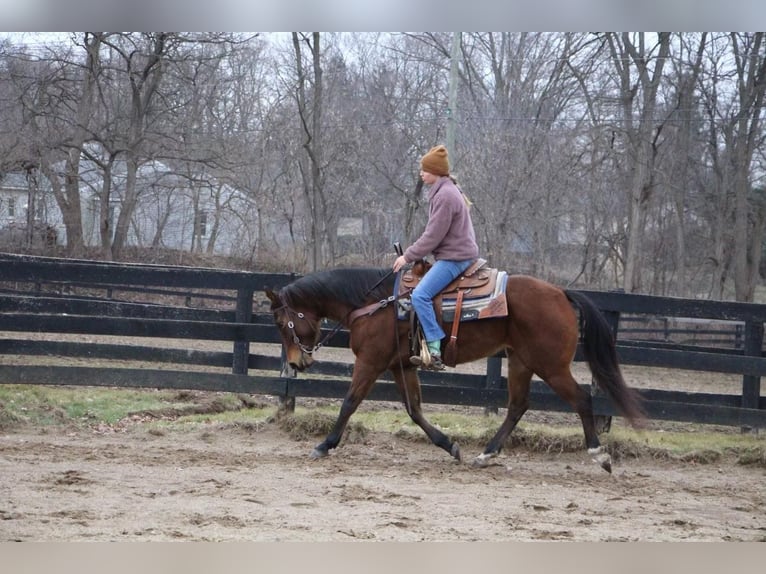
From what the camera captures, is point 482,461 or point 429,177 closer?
point 429,177

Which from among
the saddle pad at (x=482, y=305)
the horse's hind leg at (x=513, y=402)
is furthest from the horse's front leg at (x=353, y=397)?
the horse's hind leg at (x=513, y=402)

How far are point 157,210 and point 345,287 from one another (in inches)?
731

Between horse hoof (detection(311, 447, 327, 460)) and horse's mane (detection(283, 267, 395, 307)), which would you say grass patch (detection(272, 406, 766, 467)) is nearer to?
horse hoof (detection(311, 447, 327, 460))

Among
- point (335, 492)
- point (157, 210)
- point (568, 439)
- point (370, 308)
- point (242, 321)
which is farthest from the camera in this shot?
point (157, 210)

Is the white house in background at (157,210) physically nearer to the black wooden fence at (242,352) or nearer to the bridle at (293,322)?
the black wooden fence at (242,352)

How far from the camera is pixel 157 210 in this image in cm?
2461

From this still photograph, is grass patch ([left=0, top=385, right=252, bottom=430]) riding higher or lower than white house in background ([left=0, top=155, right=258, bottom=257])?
lower

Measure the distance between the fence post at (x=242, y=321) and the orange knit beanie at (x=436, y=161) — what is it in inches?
93.5

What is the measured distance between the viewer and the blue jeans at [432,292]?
6691 millimetres

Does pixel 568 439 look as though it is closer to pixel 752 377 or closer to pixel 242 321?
pixel 752 377

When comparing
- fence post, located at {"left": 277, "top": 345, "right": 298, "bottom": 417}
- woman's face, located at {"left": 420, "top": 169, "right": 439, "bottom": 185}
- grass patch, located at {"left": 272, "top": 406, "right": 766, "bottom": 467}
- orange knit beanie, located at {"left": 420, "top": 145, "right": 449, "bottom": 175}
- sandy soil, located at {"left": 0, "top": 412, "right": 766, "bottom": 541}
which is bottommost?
sandy soil, located at {"left": 0, "top": 412, "right": 766, "bottom": 541}

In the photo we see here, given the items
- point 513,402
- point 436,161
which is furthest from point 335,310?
point 513,402

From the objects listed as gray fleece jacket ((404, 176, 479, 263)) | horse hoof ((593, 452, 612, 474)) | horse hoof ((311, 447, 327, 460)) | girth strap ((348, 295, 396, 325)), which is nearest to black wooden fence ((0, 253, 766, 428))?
girth strap ((348, 295, 396, 325))

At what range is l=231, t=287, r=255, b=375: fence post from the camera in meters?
8.28
